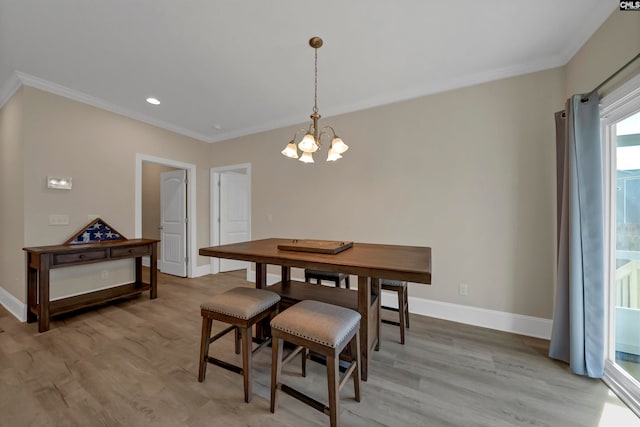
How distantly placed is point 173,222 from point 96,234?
56.8 inches

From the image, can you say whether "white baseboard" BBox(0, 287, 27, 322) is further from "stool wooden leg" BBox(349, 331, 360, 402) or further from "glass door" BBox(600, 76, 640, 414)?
"glass door" BBox(600, 76, 640, 414)

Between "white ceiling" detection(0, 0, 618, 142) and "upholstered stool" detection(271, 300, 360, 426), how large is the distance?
2080mm

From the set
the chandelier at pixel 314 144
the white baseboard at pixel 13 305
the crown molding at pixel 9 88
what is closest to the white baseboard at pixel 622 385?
the chandelier at pixel 314 144

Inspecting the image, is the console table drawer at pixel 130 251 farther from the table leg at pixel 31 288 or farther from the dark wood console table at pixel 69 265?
the table leg at pixel 31 288

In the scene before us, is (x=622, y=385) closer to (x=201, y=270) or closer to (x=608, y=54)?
(x=608, y=54)

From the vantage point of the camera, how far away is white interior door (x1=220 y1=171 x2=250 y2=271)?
4.64m

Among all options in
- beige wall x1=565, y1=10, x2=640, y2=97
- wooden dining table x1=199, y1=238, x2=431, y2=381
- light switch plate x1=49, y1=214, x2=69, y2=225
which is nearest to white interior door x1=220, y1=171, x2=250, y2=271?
light switch plate x1=49, y1=214, x2=69, y2=225

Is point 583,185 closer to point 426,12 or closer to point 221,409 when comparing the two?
point 426,12

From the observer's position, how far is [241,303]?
152cm

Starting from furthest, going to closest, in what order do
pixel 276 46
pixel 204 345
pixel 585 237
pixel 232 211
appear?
pixel 232 211
pixel 276 46
pixel 585 237
pixel 204 345

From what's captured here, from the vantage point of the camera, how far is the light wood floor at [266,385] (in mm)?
1381

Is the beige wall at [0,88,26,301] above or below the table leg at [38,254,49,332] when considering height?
above

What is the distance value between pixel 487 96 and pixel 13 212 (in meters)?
5.49

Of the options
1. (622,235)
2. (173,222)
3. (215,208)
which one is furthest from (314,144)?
(173,222)
